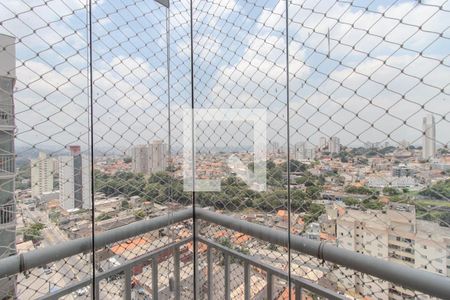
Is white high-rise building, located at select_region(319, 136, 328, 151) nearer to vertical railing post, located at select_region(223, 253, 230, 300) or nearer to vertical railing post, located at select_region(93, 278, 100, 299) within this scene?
vertical railing post, located at select_region(223, 253, 230, 300)

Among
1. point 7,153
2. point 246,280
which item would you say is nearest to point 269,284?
point 246,280

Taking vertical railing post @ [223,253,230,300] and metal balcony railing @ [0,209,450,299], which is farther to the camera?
vertical railing post @ [223,253,230,300]

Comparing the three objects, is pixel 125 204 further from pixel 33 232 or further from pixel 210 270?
pixel 210 270

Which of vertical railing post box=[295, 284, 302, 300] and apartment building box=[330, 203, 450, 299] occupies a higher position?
apartment building box=[330, 203, 450, 299]

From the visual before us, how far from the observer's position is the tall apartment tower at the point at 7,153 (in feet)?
2.60

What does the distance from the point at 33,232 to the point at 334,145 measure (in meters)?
1.02

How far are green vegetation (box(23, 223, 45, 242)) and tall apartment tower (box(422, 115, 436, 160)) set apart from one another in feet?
3.84

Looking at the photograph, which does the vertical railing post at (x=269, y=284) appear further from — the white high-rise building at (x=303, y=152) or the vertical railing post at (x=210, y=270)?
the white high-rise building at (x=303, y=152)

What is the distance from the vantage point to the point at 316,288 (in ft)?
3.05

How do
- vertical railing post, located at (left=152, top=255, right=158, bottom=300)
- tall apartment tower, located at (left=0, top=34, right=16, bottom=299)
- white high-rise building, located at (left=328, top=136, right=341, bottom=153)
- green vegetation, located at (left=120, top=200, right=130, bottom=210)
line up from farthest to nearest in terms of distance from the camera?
vertical railing post, located at (left=152, top=255, right=158, bottom=300) < green vegetation, located at (left=120, top=200, right=130, bottom=210) < white high-rise building, located at (left=328, top=136, right=341, bottom=153) < tall apartment tower, located at (left=0, top=34, right=16, bottom=299)

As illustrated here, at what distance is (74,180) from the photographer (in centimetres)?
89

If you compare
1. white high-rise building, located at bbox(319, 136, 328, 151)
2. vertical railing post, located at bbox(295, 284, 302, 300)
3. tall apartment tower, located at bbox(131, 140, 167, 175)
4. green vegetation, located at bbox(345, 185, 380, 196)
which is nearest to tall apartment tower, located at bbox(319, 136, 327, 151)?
white high-rise building, located at bbox(319, 136, 328, 151)

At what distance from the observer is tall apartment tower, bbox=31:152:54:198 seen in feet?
2.70

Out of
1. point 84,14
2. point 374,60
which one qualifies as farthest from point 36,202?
point 374,60
